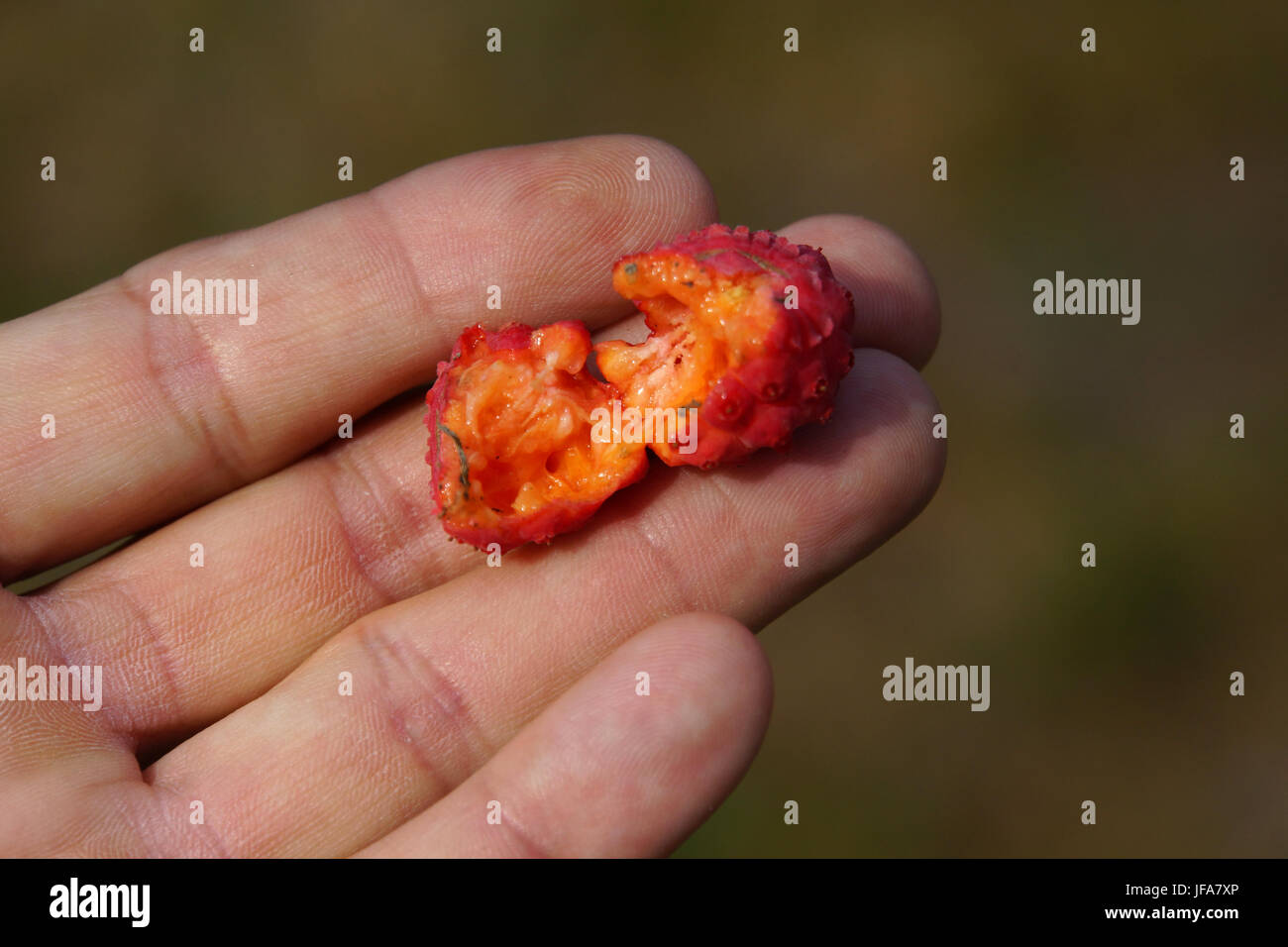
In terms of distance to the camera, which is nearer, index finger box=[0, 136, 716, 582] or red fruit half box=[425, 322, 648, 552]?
red fruit half box=[425, 322, 648, 552]

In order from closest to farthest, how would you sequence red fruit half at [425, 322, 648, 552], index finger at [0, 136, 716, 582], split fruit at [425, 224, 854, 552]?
1. split fruit at [425, 224, 854, 552]
2. red fruit half at [425, 322, 648, 552]
3. index finger at [0, 136, 716, 582]

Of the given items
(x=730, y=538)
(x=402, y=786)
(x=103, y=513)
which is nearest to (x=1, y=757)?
(x=103, y=513)

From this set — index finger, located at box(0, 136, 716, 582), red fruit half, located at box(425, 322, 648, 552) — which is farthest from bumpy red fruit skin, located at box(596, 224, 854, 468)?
index finger, located at box(0, 136, 716, 582)

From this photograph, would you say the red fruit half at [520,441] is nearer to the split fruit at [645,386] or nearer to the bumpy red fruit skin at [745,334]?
the split fruit at [645,386]

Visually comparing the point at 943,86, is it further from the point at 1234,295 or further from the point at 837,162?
the point at 1234,295

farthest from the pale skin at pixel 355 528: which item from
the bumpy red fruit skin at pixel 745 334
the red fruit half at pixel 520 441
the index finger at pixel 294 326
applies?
the bumpy red fruit skin at pixel 745 334

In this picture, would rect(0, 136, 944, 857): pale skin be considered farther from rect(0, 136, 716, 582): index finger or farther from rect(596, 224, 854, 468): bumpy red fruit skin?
rect(596, 224, 854, 468): bumpy red fruit skin
